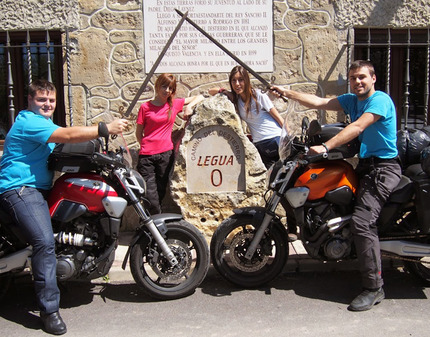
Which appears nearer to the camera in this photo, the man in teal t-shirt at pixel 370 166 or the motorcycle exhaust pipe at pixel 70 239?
the motorcycle exhaust pipe at pixel 70 239

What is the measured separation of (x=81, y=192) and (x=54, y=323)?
91 cm

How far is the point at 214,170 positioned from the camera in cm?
473

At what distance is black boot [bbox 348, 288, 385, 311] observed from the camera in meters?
3.24

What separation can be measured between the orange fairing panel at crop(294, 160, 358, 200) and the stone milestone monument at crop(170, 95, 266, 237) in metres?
1.20

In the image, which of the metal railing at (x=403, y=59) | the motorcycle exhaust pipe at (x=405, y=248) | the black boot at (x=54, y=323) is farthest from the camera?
the metal railing at (x=403, y=59)

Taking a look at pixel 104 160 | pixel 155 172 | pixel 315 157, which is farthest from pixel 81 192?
pixel 315 157

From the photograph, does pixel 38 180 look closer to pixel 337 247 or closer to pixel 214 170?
pixel 214 170

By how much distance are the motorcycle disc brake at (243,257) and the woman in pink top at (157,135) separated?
1.35 meters

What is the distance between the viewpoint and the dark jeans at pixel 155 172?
4.68 meters

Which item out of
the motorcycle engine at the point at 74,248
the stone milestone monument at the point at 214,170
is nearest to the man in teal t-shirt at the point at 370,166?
the stone milestone monument at the point at 214,170

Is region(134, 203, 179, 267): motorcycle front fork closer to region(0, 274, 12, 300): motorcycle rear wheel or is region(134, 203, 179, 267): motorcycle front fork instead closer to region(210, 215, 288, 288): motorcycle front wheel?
region(210, 215, 288, 288): motorcycle front wheel

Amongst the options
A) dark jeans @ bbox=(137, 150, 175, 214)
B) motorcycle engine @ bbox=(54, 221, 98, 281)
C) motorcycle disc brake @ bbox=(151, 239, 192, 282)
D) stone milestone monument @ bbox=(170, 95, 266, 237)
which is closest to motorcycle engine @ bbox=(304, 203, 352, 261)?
motorcycle disc brake @ bbox=(151, 239, 192, 282)

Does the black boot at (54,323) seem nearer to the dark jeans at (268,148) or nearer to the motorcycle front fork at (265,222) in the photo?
the motorcycle front fork at (265,222)

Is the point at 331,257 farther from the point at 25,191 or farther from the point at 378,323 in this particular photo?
the point at 25,191
